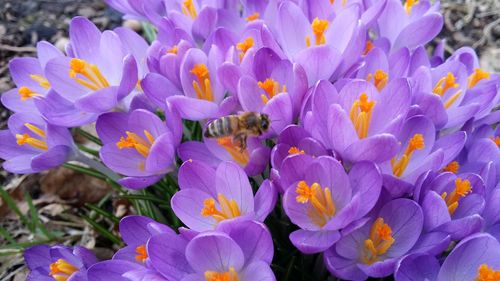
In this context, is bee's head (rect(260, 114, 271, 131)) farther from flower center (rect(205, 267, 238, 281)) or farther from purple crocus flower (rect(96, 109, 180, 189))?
flower center (rect(205, 267, 238, 281))

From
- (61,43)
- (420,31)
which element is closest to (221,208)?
(420,31)

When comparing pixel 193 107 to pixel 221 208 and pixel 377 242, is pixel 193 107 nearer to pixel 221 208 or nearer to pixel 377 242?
pixel 221 208

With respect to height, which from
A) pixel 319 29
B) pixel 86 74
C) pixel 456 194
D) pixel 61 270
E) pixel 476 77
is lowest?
pixel 61 270

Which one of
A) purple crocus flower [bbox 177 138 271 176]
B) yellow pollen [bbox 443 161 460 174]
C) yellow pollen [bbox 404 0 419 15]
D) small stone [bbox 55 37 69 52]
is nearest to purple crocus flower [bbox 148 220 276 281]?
purple crocus flower [bbox 177 138 271 176]

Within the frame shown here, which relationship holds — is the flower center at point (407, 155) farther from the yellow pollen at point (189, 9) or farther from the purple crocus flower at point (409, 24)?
the yellow pollen at point (189, 9)

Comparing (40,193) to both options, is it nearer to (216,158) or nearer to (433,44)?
(216,158)

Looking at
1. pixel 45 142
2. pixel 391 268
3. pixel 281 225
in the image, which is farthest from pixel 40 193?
pixel 391 268
